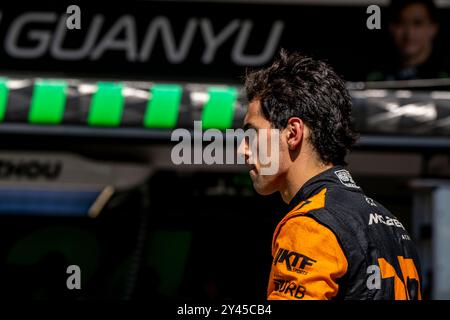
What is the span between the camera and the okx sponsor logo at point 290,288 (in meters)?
2.14

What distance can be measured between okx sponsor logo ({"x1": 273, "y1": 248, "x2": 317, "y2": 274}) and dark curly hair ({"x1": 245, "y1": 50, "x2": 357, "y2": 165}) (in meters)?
0.42

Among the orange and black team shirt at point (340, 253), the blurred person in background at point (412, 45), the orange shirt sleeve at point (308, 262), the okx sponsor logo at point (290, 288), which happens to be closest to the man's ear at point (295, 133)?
the orange and black team shirt at point (340, 253)

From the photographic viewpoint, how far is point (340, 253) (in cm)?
216

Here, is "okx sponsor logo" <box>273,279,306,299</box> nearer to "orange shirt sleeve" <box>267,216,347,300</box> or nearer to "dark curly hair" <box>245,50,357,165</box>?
"orange shirt sleeve" <box>267,216,347,300</box>

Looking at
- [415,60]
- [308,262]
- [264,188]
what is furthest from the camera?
[415,60]

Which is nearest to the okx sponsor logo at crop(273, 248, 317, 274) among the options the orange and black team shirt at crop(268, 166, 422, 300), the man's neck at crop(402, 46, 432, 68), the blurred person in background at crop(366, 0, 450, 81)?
the orange and black team shirt at crop(268, 166, 422, 300)

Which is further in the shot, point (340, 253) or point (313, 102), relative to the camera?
point (313, 102)

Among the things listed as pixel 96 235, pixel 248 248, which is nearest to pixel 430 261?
pixel 248 248

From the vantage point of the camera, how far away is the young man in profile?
2162mm

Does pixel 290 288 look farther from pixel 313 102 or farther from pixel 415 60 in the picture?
pixel 415 60

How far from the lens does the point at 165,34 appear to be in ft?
27.5

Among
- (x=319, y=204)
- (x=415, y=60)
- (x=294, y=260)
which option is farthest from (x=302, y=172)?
(x=415, y=60)

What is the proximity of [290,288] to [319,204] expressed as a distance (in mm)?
249

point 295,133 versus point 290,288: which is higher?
point 295,133
